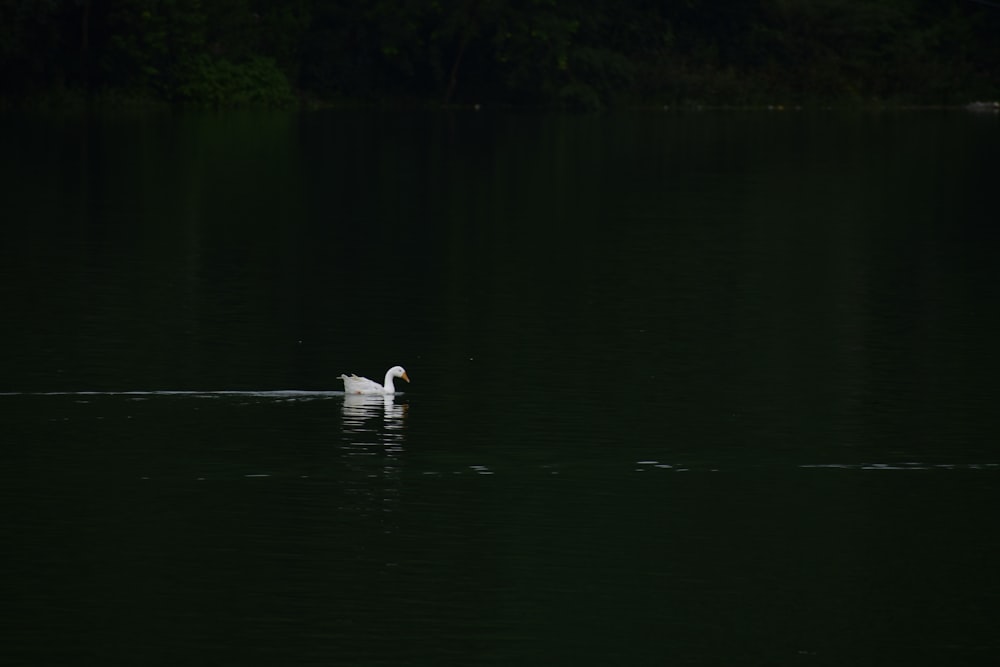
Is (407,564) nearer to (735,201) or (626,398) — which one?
(626,398)

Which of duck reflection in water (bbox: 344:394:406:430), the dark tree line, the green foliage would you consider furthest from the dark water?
the green foliage

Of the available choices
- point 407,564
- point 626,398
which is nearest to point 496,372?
point 626,398

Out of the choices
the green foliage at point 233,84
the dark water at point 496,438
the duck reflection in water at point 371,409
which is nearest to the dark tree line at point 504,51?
the green foliage at point 233,84

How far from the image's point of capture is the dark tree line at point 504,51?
86938 mm

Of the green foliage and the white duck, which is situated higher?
the green foliage

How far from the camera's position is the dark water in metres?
13.6

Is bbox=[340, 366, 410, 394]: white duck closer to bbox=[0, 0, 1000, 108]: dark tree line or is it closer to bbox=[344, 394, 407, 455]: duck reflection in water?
bbox=[344, 394, 407, 455]: duck reflection in water

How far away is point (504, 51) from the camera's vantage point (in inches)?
3836

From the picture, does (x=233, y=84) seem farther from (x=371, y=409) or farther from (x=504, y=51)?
(x=371, y=409)

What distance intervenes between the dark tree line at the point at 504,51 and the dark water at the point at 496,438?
44.2 m

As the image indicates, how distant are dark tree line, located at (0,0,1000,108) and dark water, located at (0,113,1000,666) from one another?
44.2 m

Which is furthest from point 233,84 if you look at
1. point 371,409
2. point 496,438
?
point 496,438

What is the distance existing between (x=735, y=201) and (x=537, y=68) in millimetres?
50090

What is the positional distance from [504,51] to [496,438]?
260 ft
